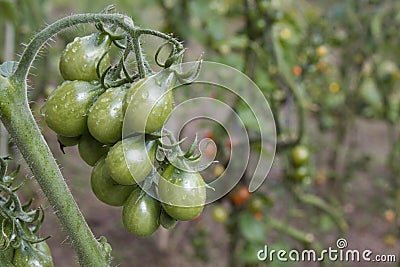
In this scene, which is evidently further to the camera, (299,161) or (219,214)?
(219,214)

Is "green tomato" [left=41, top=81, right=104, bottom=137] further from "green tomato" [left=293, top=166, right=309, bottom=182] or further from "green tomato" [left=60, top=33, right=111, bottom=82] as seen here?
"green tomato" [left=293, top=166, right=309, bottom=182]

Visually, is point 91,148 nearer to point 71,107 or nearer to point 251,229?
point 71,107

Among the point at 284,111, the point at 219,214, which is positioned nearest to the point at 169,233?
the point at 219,214

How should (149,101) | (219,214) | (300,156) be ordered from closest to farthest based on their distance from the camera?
(149,101)
(300,156)
(219,214)

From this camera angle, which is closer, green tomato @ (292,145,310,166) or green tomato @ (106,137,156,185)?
green tomato @ (106,137,156,185)

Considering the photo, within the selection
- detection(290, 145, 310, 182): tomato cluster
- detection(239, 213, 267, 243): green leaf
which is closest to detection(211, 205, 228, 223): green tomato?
detection(239, 213, 267, 243): green leaf

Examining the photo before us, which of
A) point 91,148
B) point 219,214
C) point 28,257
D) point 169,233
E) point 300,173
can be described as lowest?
point 169,233

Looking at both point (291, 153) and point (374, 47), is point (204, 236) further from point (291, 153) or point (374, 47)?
point (374, 47)
